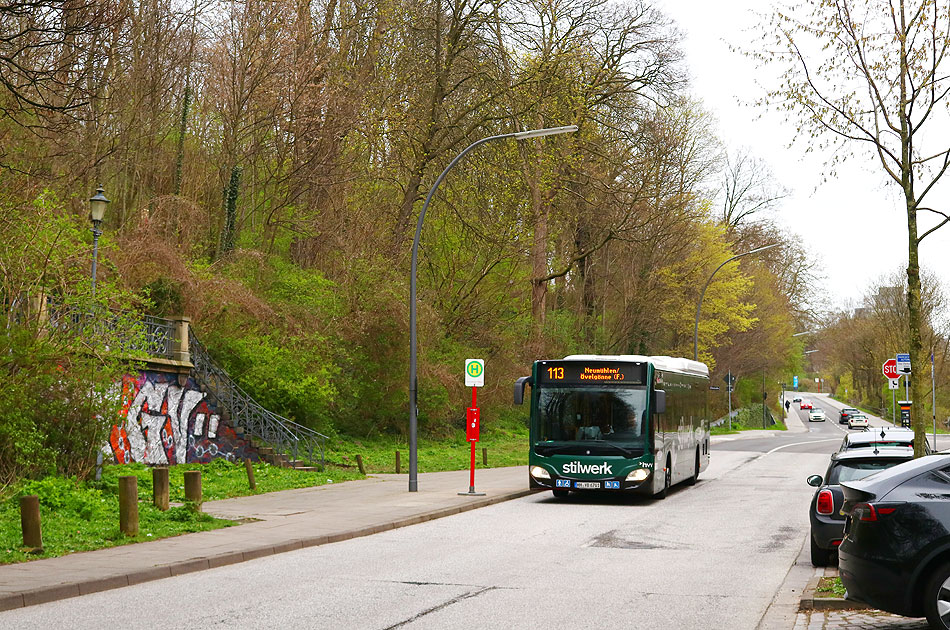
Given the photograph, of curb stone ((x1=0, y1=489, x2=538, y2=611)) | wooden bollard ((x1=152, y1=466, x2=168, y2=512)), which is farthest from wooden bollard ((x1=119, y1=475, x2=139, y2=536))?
wooden bollard ((x1=152, y1=466, x2=168, y2=512))

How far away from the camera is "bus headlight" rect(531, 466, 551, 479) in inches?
819

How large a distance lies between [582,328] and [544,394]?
92.9 ft

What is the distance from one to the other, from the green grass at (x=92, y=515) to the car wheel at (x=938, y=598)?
9.36 meters

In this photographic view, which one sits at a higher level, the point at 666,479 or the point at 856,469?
the point at 856,469

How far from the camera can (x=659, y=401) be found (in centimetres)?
2070

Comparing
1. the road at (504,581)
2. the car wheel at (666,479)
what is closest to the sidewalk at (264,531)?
the road at (504,581)

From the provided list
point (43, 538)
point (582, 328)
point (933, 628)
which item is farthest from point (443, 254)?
point (933, 628)

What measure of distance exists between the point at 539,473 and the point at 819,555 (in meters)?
8.92

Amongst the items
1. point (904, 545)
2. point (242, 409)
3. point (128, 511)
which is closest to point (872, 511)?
point (904, 545)

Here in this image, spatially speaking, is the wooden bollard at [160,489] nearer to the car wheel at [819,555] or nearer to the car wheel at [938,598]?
the car wheel at [819,555]

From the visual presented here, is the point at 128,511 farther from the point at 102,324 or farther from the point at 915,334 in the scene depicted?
the point at 915,334

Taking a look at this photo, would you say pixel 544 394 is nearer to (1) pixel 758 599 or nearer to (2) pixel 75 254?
(2) pixel 75 254

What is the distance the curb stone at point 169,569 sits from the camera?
962 cm

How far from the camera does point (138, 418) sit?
23.5 meters
